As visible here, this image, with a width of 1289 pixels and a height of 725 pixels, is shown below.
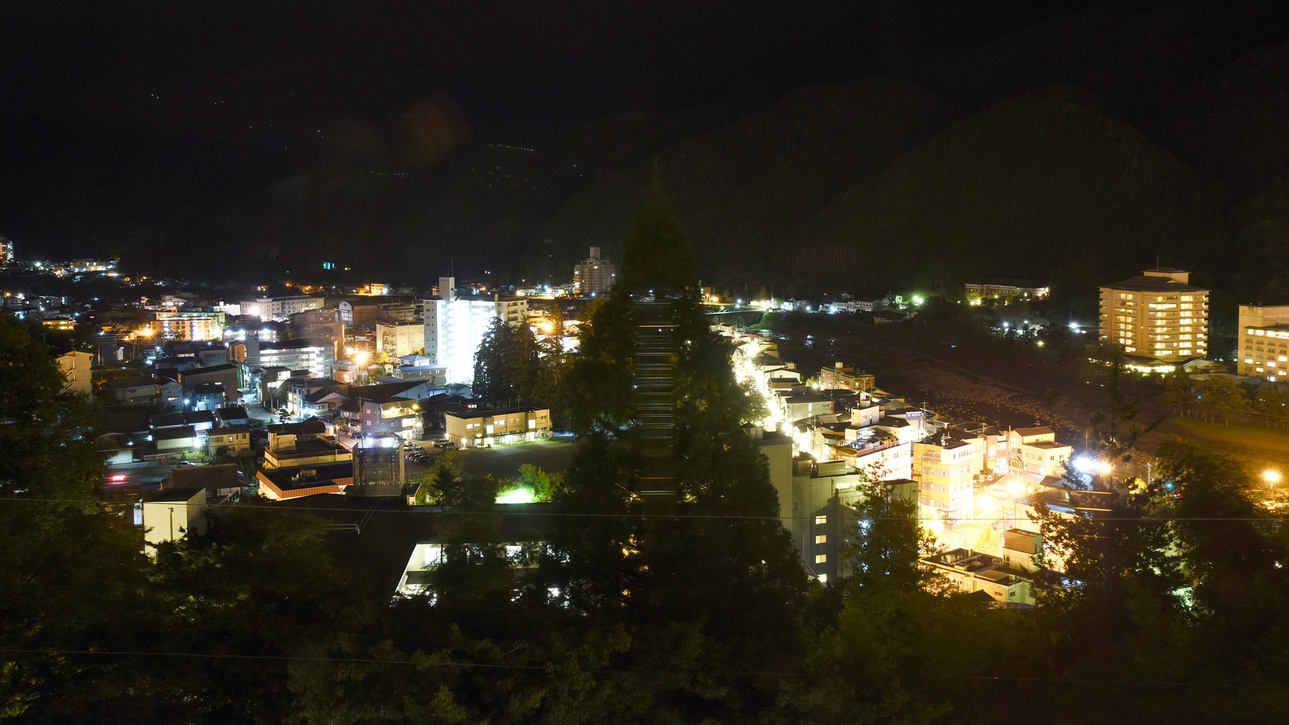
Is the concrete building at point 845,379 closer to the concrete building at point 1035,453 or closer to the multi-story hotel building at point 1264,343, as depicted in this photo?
the concrete building at point 1035,453

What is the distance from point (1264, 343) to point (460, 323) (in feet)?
35.6

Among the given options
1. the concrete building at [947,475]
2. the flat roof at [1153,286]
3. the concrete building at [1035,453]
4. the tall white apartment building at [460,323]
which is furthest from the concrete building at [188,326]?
the flat roof at [1153,286]

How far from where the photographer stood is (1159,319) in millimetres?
12172

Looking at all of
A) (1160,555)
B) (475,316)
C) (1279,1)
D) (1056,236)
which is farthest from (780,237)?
(1160,555)

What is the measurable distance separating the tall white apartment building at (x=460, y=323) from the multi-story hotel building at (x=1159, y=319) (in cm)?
889

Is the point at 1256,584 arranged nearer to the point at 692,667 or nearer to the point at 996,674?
the point at 996,674

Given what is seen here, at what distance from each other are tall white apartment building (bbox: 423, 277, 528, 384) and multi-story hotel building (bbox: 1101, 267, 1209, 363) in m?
8.89

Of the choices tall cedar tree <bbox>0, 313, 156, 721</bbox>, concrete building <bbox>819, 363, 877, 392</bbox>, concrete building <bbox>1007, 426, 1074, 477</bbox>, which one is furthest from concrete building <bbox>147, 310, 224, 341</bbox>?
tall cedar tree <bbox>0, 313, 156, 721</bbox>

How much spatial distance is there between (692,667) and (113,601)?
1.66 metres

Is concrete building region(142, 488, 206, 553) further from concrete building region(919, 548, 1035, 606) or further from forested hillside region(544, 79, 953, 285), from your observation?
forested hillside region(544, 79, 953, 285)

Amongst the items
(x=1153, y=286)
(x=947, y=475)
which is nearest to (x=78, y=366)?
(x=947, y=475)

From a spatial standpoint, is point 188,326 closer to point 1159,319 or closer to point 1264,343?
point 1159,319

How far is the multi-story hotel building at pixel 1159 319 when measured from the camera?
12172 millimetres

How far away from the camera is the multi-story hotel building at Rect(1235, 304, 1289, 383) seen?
1002 centimetres
